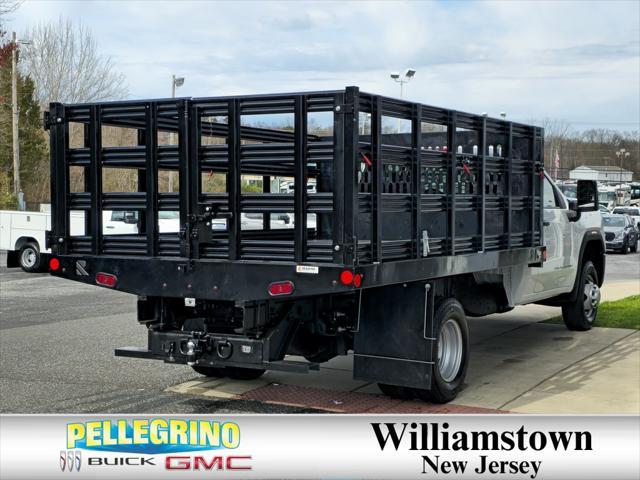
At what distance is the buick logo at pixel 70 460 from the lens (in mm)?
4586

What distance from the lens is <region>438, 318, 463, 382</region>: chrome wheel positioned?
765 cm

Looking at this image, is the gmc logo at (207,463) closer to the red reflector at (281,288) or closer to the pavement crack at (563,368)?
the red reflector at (281,288)

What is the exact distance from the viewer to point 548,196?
10.5 meters

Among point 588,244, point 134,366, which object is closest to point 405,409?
point 134,366

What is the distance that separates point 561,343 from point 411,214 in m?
4.73

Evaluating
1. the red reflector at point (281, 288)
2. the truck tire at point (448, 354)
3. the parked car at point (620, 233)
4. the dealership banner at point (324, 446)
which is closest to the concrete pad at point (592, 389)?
the truck tire at point (448, 354)

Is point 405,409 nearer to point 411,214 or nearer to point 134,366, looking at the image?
point 411,214

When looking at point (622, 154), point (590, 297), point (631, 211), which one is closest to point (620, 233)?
point (631, 211)

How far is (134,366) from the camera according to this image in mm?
9336

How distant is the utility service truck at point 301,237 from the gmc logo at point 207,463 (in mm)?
1782

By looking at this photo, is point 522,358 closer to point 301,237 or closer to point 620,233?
point 301,237

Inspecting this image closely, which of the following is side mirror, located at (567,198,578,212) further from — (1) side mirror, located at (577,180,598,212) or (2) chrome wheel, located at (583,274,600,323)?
(2) chrome wheel, located at (583,274,600,323)

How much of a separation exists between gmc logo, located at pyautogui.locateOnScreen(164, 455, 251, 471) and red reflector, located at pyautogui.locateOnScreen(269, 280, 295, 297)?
1874 mm

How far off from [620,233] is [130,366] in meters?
24.6
